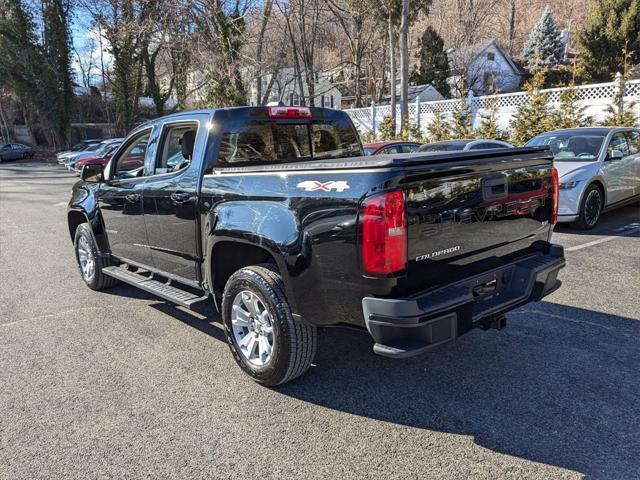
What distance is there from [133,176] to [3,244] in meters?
5.40

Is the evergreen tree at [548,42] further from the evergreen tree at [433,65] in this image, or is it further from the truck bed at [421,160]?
the truck bed at [421,160]

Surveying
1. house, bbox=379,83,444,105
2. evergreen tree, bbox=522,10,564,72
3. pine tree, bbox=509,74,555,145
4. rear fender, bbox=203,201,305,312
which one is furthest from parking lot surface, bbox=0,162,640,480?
evergreen tree, bbox=522,10,564,72

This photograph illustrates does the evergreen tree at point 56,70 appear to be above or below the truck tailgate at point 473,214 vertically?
above

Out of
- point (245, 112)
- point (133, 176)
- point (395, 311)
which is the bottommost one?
point (395, 311)

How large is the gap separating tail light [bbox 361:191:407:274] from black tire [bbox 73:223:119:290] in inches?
157

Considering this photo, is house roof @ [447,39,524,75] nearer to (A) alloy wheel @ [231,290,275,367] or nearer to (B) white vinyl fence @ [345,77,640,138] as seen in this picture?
(B) white vinyl fence @ [345,77,640,138]

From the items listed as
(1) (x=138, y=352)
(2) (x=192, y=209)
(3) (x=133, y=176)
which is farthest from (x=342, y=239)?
(3) (x=133, y=176)

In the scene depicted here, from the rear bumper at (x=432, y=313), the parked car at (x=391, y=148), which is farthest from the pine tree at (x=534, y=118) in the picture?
the rear bumper at (x=432, y=313)

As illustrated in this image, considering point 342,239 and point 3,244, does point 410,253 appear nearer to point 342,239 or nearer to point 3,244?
point 342,239

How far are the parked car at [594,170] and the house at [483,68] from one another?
1232 inches

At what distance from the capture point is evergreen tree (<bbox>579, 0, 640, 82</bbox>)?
28094mm

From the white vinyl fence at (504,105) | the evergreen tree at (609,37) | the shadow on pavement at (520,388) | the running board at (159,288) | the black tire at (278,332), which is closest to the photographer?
the shadow on pavement at (520,388)

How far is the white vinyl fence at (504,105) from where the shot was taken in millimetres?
14117

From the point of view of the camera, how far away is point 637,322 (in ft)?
14.8
